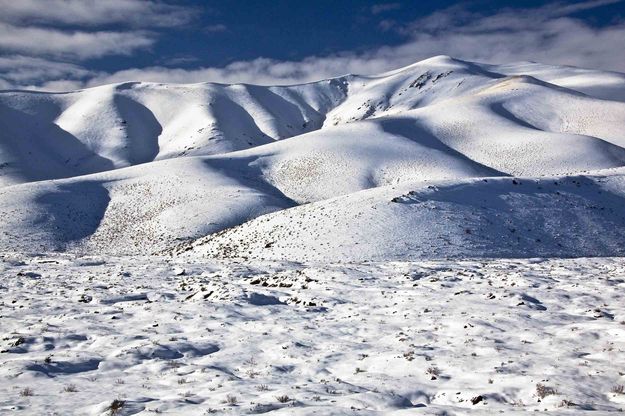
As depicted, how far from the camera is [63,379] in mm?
10930

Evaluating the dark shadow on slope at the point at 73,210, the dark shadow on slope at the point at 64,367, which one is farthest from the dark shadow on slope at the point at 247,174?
the dark shadow on slope at the point at 64,367

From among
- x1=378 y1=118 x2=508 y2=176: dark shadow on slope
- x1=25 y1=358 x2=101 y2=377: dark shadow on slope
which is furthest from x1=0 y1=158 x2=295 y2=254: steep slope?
x1=25 y1=358 x2=101 y2=377: dark shadow on slope

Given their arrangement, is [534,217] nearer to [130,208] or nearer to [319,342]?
[319,342]

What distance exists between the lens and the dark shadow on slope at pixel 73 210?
170 ft

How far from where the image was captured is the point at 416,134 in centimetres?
9800

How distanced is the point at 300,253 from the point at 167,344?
20.2 m

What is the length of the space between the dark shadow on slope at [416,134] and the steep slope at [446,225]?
41.8 meters

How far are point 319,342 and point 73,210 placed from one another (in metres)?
51.6

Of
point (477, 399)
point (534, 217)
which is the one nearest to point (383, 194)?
point (534, 217)

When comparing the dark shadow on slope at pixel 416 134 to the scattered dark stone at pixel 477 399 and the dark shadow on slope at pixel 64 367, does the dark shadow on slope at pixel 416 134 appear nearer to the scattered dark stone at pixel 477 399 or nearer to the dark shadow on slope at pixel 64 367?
the scattered dark stone at pixel 477 399

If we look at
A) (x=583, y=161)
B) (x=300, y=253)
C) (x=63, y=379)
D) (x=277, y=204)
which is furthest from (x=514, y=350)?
(x=583, y=161)

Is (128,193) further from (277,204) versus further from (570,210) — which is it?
(570,210)

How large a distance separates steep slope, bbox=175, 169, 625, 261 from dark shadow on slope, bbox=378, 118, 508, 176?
41754mm

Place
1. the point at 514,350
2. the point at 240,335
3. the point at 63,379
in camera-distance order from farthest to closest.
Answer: the point at 240,335, the point at 514,350, the point at 63,379
